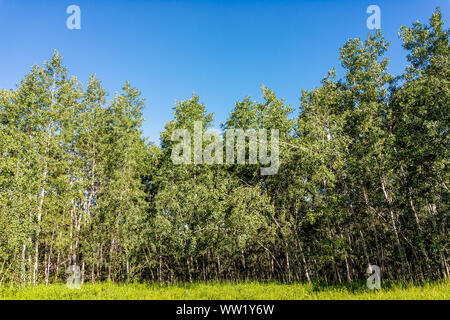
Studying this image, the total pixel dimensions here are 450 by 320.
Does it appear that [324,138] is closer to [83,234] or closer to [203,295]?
[203,295]

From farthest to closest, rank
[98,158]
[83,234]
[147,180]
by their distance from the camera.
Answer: [147,180]
[98,158]
[83,234]

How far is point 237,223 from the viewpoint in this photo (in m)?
16.2

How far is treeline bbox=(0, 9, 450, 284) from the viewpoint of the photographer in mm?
14109

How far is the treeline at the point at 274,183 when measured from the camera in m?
14.1

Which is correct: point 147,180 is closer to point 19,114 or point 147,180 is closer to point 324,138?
point 19,114

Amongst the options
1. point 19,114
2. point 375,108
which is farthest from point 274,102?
point 19,114

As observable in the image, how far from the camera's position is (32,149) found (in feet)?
60.5

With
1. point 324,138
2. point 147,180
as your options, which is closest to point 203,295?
point 324,138

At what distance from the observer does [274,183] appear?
18.8 metres

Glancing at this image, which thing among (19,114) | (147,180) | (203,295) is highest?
(19,114)

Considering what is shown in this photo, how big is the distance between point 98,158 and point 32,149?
710cm
